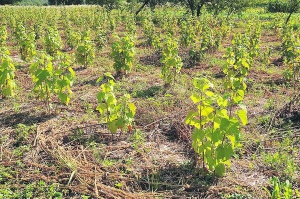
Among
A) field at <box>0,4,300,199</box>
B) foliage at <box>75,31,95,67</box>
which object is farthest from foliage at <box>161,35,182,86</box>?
foliage at <box>75,31,95,67</box>

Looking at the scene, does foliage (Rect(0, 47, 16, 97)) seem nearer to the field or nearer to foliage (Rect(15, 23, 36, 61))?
the field

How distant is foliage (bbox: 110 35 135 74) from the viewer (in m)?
8.02

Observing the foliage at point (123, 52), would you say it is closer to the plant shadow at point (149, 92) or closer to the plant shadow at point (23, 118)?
the plant shadow at point (149, 92)

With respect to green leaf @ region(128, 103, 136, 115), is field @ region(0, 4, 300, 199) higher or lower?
lower

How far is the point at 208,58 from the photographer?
1076 centimetres

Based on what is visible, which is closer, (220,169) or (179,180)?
(220,169)

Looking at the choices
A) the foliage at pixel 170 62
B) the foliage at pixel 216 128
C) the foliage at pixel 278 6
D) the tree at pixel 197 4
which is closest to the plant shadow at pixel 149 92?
the foliage at pixel 170 62

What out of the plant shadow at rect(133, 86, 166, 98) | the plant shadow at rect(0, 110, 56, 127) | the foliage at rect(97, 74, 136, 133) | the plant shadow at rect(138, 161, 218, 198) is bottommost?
the plant shadow at rect(138, 161, 218, 198)

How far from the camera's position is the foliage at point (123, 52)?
8.02 metres

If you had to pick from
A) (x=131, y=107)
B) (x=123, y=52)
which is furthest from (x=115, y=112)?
(x=123, y=52)

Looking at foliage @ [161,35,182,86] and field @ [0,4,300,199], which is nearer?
field @ [0,4,300,199]

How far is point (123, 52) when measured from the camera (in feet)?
26.6

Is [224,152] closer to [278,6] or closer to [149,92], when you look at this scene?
[149,92]

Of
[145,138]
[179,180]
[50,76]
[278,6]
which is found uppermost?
[278,6]
